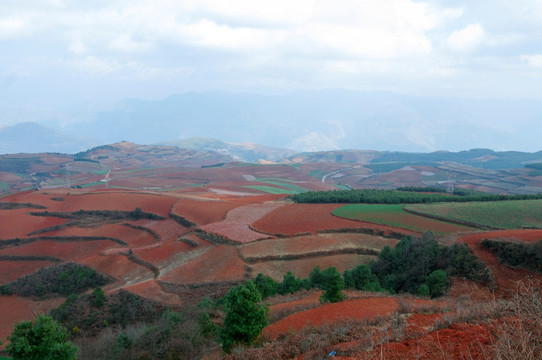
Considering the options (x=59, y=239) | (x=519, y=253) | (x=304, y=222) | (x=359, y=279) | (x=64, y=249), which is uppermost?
(x=519, y=253)

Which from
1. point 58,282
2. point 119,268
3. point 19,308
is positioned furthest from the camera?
point 119,268

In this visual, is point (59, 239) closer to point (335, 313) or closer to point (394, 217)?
point (335, 313)

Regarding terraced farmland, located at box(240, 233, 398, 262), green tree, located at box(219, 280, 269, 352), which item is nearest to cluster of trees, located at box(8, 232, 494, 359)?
green tree, located at box(219, 280, 269, 352)

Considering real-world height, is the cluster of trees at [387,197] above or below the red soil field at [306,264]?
above

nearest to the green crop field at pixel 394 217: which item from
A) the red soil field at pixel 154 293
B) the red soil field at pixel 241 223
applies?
the red soil field at pixel 241 223

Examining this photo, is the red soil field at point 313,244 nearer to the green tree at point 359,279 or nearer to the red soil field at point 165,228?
the green tree at point 359,279

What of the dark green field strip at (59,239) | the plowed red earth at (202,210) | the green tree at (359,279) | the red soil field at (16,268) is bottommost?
the red soil field at (16,268)

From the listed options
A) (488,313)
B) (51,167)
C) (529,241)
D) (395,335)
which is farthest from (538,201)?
(51,167)

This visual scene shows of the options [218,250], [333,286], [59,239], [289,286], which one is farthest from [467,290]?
[59,239]
